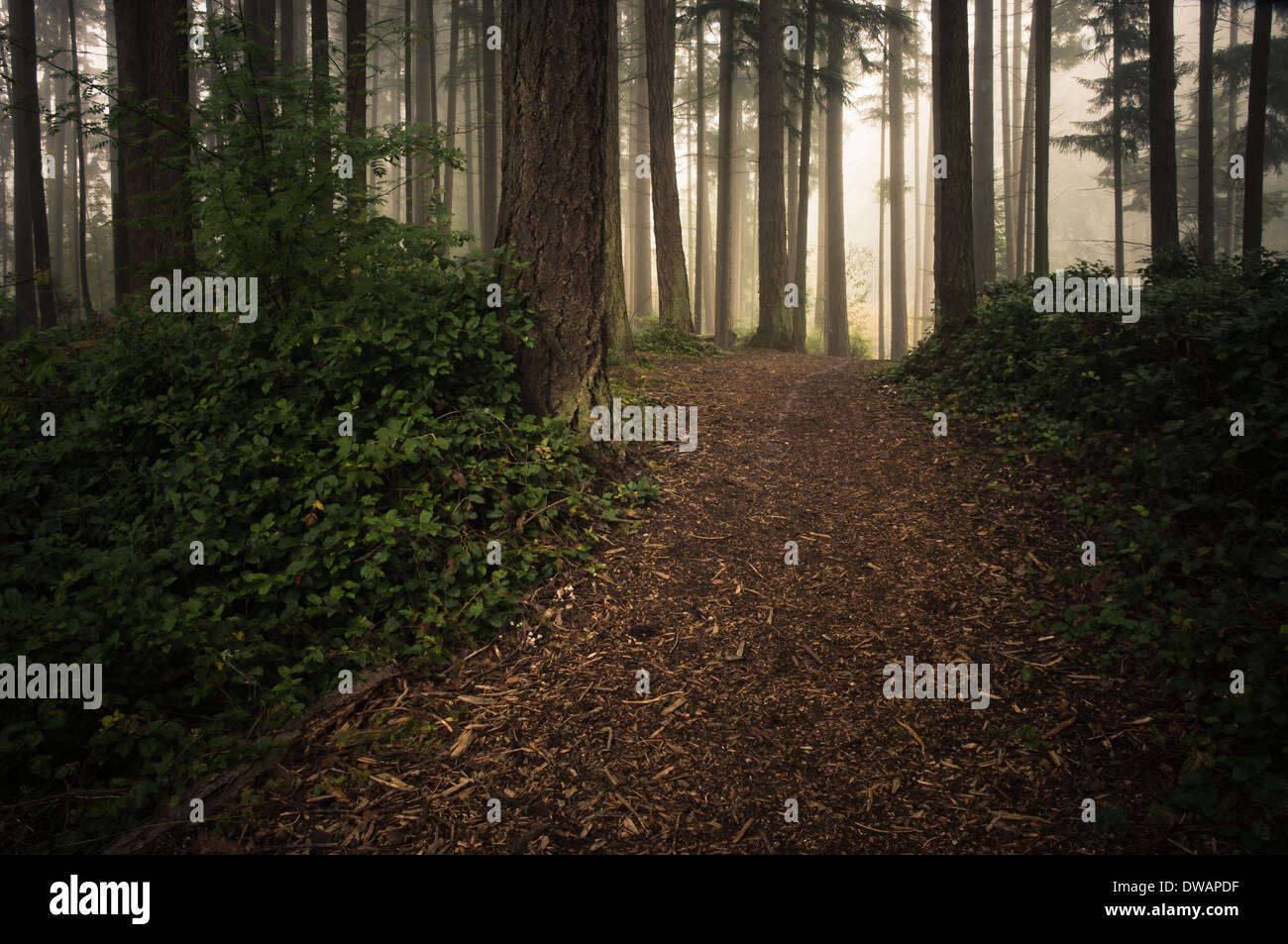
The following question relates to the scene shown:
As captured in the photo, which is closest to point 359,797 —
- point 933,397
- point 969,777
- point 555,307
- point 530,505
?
point 530,505

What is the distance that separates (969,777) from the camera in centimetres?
349

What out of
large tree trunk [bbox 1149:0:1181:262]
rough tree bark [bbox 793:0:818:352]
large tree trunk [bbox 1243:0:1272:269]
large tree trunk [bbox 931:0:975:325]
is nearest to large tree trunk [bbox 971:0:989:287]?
rough tree bark [bbox 793:0:818:352]

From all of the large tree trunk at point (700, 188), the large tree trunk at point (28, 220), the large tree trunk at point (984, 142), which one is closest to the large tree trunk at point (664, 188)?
the large tree trunk at point (700, 188)

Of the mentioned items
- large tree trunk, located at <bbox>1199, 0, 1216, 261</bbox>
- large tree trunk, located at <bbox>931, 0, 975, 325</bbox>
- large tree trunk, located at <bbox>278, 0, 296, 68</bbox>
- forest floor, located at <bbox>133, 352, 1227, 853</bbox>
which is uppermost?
large tree trunk, located at <bbox>278, 0, 296, 68</bbox>

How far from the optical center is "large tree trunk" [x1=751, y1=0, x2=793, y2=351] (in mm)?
14453

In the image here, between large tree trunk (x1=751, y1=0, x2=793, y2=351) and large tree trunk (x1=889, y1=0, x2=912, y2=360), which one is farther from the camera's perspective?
large tree trunk (x1=889, y1=0, x2=912, y2=360)

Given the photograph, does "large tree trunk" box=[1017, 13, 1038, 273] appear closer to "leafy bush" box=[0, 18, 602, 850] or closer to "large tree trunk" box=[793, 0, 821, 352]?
"large tree trunk" box=[793, 0, 821, 352]

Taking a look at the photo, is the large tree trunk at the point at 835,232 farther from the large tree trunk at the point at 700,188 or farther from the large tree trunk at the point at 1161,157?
the large tree trunk at the point at 1161,157

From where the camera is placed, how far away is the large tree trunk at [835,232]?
19859 millimetres

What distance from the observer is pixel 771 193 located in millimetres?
14727

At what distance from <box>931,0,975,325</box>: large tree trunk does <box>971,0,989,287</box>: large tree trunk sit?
10690mm

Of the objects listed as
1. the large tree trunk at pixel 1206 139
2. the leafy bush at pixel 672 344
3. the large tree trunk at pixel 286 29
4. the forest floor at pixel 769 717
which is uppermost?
the large tree trunk at pixel 286 29

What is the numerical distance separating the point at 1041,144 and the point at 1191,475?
1498cm

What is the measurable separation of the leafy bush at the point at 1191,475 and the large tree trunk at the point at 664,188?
20.7 ft
